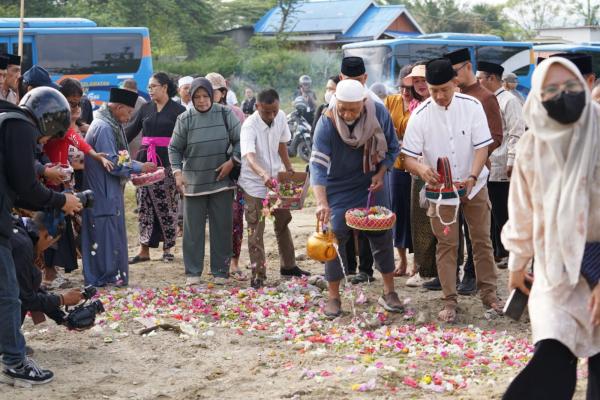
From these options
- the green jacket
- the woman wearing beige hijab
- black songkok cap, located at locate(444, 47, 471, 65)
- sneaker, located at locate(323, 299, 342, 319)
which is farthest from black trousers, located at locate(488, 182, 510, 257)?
the woman wearing beige hijab

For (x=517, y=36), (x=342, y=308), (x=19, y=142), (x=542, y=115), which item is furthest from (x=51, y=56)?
(x=517, y=36)

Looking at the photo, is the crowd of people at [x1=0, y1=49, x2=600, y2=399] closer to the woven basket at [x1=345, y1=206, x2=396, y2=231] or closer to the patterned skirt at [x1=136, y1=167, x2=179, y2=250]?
the patterned skirt at [x1=136, y1=167, x2=179, y2=250]

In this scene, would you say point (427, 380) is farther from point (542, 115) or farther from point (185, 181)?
point (185, 181)

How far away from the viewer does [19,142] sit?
5.71 metres

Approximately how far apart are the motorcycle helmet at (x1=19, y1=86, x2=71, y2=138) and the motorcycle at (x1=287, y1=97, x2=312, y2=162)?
15164mm

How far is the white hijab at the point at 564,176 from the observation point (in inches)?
158

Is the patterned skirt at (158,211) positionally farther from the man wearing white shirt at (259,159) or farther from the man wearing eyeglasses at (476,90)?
the man wearing eyeglasses at (476,90)

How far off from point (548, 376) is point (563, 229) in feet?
2.11

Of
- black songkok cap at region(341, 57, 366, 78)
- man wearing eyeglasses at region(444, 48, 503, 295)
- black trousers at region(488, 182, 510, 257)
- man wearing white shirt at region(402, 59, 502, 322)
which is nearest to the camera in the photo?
man wearing white shirt at region(402, 59, 502, 322)

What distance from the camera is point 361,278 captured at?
31.0 ft

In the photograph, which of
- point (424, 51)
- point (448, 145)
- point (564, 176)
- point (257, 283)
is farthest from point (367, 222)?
point (424, 51)

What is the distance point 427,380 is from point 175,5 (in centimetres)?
3454

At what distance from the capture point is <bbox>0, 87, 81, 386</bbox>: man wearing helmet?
5.71m

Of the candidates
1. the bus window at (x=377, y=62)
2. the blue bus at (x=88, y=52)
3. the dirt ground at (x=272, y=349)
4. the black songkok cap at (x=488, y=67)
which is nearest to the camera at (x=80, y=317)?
the dirt ground at (x=272, y=349)
